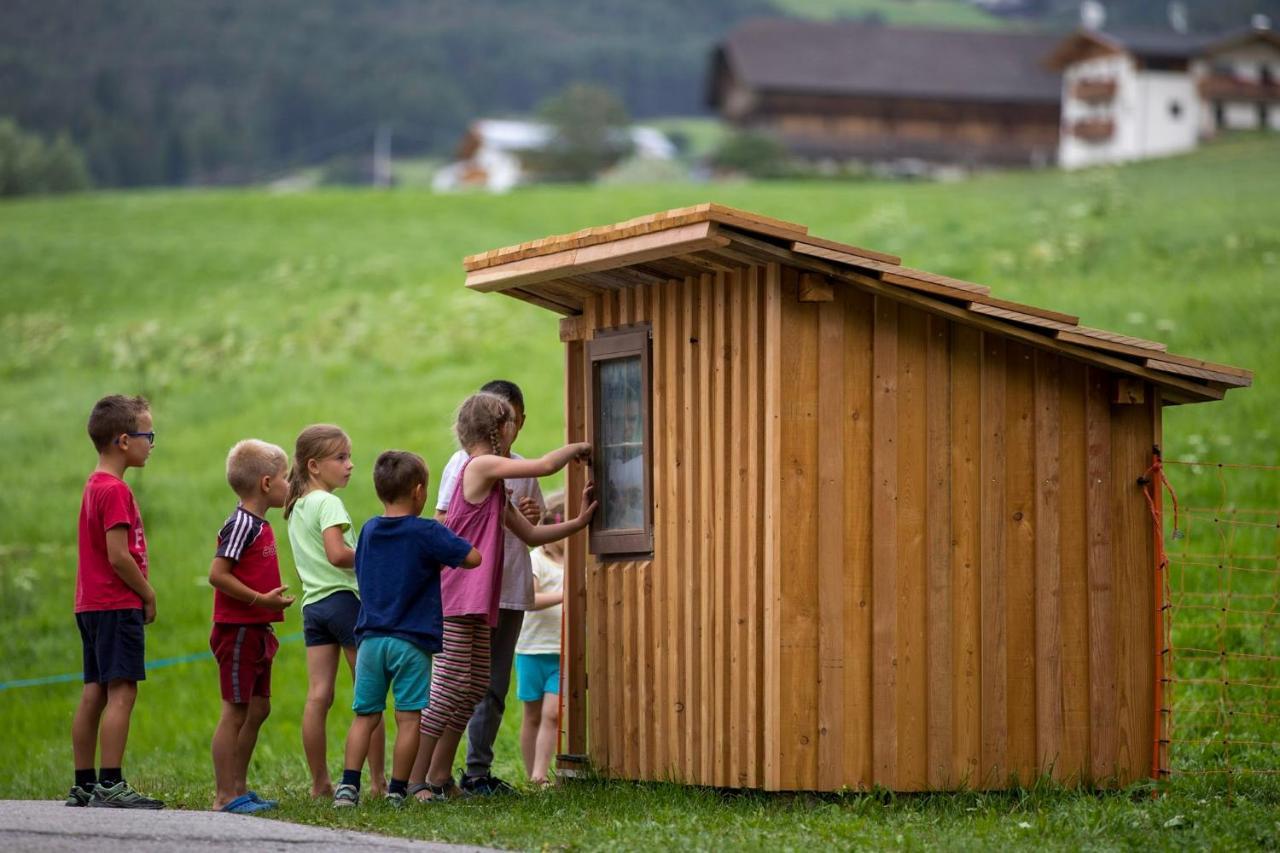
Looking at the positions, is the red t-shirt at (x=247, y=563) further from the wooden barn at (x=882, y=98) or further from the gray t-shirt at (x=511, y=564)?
the wooden barn at (x=882, y=98)

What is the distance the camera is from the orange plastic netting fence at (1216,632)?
828 cm

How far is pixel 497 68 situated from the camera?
160 meters

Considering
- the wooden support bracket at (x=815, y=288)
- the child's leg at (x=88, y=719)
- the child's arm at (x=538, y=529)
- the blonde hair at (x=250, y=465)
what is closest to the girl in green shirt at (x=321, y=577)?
the blonde hair at (x=250, y=465)

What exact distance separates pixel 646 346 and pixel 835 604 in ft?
5.81

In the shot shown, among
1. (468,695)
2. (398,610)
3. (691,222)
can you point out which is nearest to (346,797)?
(468,695)

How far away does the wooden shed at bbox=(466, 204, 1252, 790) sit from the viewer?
24.8 feet

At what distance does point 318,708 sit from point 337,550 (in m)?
0.78

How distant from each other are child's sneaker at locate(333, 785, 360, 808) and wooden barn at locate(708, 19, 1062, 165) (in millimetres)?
68440

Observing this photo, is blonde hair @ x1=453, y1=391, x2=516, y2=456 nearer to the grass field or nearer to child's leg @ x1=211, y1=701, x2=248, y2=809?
child's leg @ x1=211, y1=701, x2=248, y2=809

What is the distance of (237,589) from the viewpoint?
7.65m

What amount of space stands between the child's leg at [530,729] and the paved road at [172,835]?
248 cm

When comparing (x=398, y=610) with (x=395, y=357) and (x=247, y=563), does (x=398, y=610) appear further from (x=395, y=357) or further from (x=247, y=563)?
(x=395, y=357)

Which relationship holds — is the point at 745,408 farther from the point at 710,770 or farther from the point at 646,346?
the point at 710,770

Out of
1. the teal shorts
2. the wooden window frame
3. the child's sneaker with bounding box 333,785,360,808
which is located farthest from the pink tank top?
the child's sneaker with bounding box 333,785,360,808
